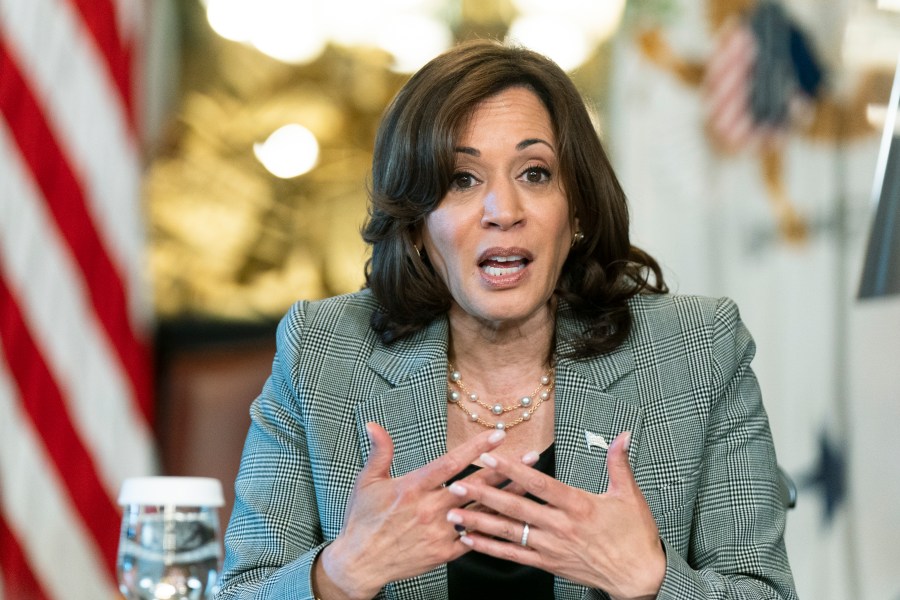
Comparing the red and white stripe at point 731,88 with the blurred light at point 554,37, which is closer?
the red and white stripe at point 731,88

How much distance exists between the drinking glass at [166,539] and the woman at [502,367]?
68 mm

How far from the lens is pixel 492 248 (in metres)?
1.70

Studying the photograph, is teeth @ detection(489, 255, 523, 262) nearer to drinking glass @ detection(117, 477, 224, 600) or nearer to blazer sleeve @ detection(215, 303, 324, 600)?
blazer sleeve @ detection(215, 303, 324, 600)

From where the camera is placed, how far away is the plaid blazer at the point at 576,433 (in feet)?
5.44

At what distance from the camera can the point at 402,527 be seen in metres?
1.43

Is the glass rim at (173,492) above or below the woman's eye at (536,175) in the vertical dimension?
below

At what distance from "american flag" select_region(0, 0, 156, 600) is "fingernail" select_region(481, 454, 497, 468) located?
68.8 inches

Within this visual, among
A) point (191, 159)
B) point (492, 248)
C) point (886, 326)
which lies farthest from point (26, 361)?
point (886, 326)

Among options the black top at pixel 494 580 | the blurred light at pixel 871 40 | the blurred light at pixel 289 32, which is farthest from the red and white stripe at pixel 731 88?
the black top at pixel 494 580

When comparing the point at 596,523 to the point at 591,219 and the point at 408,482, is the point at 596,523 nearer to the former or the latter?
the point at 408,482

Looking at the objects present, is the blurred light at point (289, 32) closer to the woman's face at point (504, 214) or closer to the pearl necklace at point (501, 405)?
the woman's face at point (504, 214)

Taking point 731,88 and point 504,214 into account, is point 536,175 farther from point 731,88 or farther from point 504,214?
point 731,88

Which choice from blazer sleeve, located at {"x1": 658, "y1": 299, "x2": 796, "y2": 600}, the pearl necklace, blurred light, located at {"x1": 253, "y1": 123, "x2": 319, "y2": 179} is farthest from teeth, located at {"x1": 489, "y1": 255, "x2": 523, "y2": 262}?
blurred light, located at {"x1": 253, "y1": 123, "x2": 319, "y2": 179}

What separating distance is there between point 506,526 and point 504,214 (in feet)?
1.61
